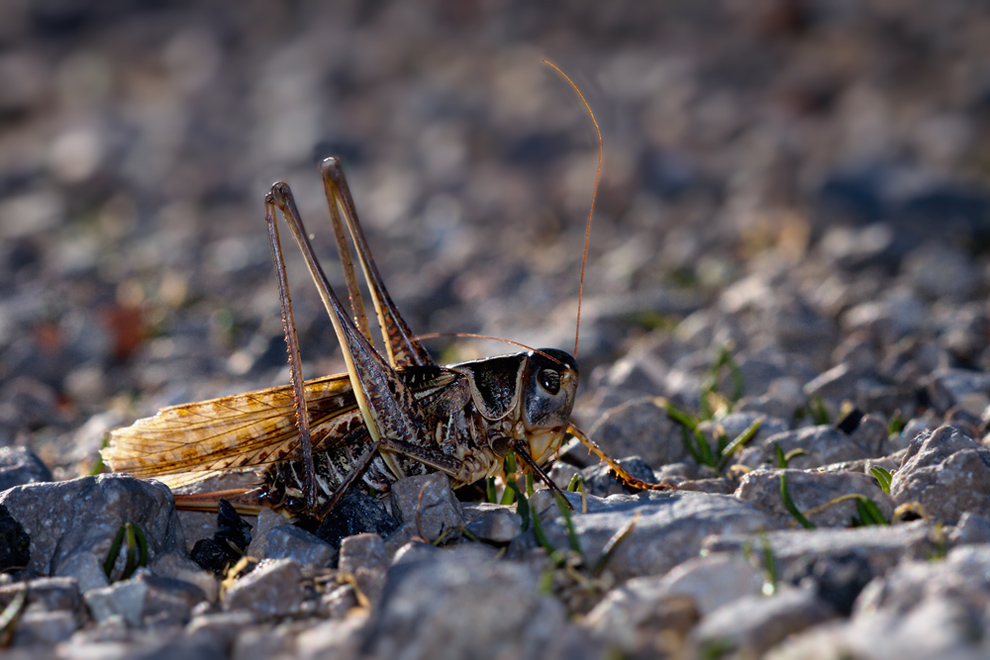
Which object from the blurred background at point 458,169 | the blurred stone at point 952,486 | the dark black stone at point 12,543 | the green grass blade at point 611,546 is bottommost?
the blurred stone at point 952,486

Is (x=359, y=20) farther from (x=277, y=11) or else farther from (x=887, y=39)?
(x=887, y=39)

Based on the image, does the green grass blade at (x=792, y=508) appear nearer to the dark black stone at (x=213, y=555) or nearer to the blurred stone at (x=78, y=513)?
the dark black stone at (x=213, y=555)

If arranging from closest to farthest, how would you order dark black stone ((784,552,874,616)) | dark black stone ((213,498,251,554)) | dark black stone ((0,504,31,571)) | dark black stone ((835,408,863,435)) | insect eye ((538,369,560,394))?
dark black stone ((784,552,874,616)) → dark black stone ((0,504,31,571)) → dark black stone ((213,498,251,554)) → insect eye ((538,369,560,394)) → dark black stone ((835,408,863,435))

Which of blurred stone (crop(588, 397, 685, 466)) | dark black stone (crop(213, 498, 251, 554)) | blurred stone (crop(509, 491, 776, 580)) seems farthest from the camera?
blurred stone (crop(588, 397, 685, 466))

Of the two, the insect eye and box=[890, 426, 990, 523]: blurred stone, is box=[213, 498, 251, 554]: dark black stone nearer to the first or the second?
the insect eye

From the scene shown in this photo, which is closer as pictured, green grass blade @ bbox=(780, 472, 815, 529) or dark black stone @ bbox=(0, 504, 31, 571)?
green grass blade @ bbox=(780, 472, 815, 529)

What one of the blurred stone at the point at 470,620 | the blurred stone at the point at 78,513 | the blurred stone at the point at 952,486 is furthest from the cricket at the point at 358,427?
the blurred stone at the point at 470,620

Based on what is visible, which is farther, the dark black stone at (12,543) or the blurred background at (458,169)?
the blurred background at (458,169)

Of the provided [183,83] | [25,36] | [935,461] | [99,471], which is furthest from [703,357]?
[25,36]

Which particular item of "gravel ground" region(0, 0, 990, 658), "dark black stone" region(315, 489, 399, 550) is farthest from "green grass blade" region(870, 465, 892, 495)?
"dark black stone" region(315, 489, 399, 550)

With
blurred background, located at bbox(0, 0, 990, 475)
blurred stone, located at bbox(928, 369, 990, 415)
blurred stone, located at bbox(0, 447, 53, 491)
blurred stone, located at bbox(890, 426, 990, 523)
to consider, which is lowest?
blurred stone, located at bbox(928, 369, 990, 415)
